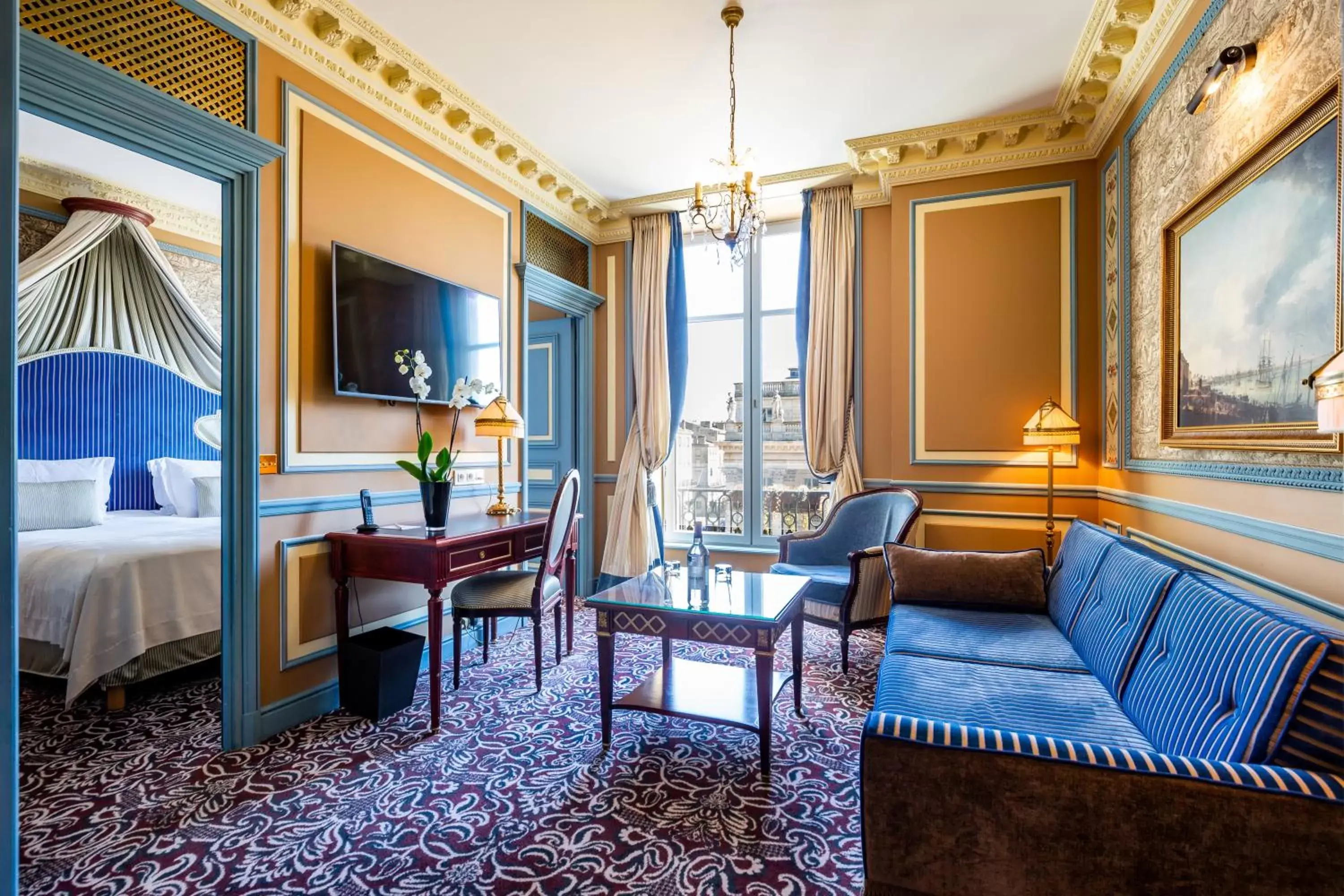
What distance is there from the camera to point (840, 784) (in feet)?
7.04

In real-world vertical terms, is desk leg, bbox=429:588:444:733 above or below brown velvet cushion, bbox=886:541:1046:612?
below

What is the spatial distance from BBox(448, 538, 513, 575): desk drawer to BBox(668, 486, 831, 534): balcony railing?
193 centimetres

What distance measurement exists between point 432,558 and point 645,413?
8.11 ft

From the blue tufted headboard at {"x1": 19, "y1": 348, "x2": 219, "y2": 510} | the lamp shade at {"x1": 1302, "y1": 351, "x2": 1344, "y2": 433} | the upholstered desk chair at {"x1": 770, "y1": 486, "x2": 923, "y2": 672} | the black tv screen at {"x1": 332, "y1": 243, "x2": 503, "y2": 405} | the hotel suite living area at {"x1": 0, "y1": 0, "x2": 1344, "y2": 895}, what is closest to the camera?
the lamp shade at {"x1": 1302, "y1": 351, "x2": 1344, "y2": 433}

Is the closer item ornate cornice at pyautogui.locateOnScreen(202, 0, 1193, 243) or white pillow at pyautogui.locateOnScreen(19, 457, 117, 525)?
ornate cornice at pyautogui.locateOnScreen(202, 0, 1193, 243)

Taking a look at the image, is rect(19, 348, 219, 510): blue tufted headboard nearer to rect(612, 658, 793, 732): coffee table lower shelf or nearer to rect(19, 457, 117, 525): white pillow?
rect(19, 457, 117, 525): white pillow

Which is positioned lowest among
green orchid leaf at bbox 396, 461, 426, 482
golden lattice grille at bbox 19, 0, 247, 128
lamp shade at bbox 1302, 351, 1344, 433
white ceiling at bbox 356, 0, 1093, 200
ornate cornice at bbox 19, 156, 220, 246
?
green orchid leaf at bbox 396, 461, 426, 482

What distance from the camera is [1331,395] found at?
0.98m

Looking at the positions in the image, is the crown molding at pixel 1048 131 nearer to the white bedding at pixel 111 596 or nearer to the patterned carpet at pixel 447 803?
the patterned carpet at pixel 447 803

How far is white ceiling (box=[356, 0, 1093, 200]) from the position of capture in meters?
2.67

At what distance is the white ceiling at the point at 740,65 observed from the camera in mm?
2668

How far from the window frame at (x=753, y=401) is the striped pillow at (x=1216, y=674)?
9.75ft

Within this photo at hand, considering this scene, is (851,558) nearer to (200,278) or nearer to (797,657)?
(797,657)

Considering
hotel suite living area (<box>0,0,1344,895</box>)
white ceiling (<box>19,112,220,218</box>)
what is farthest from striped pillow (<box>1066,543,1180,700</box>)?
white ceiling (<box>19,112,220,218</box>)
